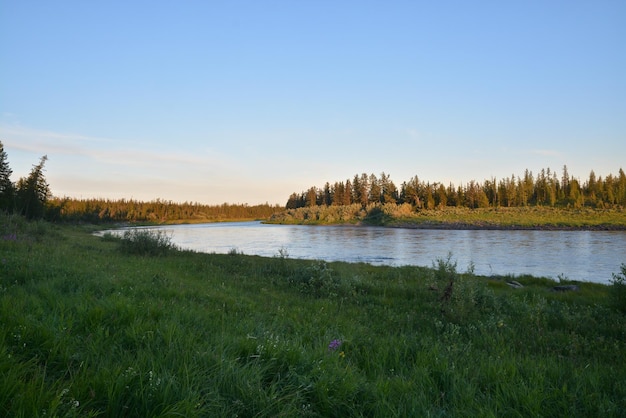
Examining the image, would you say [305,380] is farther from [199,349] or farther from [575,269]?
[575,269]

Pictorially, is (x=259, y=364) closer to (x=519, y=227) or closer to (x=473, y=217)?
(x=519, y=227)

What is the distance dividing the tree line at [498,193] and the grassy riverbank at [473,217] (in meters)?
16.2

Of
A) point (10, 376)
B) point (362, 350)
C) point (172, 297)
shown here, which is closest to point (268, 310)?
point (172, 297)

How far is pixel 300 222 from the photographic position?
123m

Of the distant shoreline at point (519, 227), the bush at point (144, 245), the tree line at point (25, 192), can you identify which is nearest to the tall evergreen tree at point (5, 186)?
the tree line at point (25, 192)

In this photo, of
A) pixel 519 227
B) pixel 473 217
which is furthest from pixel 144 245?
pixel 473 217

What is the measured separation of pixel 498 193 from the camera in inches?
4840

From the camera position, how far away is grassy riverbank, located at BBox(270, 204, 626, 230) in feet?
226

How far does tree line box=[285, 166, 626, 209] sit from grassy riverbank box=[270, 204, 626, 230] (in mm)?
16239

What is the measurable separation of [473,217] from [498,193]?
4453cm

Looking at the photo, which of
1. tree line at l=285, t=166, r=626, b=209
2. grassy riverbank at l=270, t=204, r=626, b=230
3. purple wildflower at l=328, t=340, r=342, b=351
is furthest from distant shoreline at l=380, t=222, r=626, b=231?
purple wildflower at l=328, t=340, r=342, b=351

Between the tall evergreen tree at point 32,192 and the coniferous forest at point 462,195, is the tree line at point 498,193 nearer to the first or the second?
the coniferous forest at point 462,195

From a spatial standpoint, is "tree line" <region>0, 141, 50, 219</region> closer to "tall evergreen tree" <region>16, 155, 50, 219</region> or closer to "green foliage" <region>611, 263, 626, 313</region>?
"tall evergreen tree" <region>16, 155, 50, 219</region>

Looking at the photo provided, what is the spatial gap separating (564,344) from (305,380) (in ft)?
19.7
